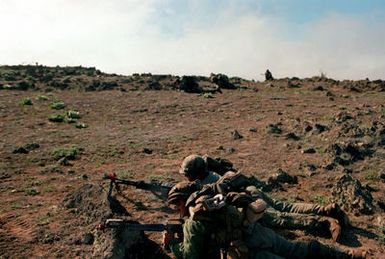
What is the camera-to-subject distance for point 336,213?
8.01 meters

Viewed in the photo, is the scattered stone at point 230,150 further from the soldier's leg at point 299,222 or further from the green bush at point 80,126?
the green bush at point 80,126

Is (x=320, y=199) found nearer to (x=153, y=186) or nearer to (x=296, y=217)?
(x=296, y=217)

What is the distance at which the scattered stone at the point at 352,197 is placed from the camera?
8.95 metres

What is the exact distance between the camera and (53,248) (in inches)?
301

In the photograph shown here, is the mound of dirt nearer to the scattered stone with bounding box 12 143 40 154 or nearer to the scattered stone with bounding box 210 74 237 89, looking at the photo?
the scattered stone with bounding box 12 143 40 154

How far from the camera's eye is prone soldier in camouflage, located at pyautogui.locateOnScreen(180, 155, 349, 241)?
7840 mm

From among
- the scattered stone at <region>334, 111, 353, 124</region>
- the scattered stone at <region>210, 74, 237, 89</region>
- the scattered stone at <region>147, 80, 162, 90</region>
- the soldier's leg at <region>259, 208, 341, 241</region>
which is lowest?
the soldier's leg at <region>259, 208, 341, 241</region>

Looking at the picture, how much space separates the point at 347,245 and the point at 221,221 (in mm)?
2845

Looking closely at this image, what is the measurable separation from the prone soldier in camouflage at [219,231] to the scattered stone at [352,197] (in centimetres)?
330

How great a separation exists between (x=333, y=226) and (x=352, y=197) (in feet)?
5.62

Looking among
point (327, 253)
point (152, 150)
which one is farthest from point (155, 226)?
point (152, 150)

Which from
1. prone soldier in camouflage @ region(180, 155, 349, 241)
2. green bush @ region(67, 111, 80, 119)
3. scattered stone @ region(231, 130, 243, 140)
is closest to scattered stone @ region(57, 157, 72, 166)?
scattered stone @ region(231, 130, 243, 140)

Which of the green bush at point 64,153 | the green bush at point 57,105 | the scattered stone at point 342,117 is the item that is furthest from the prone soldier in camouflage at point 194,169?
the green bush at point 57,105

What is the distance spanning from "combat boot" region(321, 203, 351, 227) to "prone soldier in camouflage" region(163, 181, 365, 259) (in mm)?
1958
